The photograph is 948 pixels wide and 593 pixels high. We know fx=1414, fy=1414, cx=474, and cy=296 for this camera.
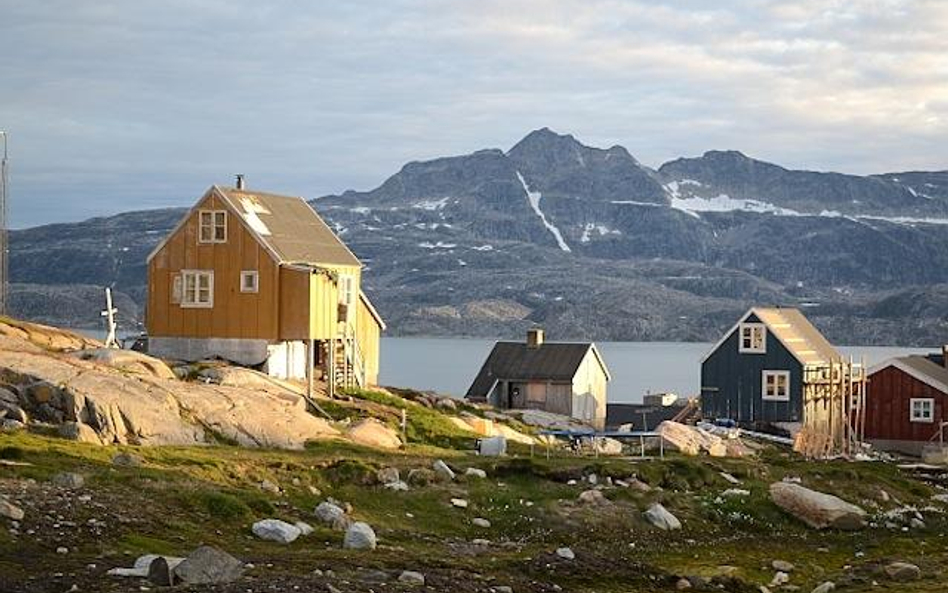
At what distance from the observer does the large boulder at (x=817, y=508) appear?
34438 mm

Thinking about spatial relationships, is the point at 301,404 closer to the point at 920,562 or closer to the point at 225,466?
the point at 225,466

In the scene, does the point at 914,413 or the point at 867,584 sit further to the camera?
the point at 914,413

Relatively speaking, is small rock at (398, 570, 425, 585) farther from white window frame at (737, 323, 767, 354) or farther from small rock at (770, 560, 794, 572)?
white window frame at (737, 323, 767, 354)

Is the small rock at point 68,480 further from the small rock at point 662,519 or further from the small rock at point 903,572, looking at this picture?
the small rock at point 903,572

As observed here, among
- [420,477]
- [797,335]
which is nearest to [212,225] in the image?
[420,477]

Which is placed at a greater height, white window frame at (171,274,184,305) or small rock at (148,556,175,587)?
white window frame at (171,274,184,305)

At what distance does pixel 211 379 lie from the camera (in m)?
45.1

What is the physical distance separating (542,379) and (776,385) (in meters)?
13.7

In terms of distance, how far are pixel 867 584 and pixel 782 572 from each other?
209 cm

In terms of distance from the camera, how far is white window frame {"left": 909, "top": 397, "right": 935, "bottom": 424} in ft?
236

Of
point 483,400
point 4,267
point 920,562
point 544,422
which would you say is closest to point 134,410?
point 920,562

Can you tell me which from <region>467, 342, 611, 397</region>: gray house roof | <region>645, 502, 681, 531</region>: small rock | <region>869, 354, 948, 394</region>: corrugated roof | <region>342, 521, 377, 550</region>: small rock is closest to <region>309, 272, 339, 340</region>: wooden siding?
<region>645, 502, 681, 531</region>: small rock

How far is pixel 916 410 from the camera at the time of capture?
2872 inches

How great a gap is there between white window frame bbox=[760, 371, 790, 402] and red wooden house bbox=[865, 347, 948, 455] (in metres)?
5.89
